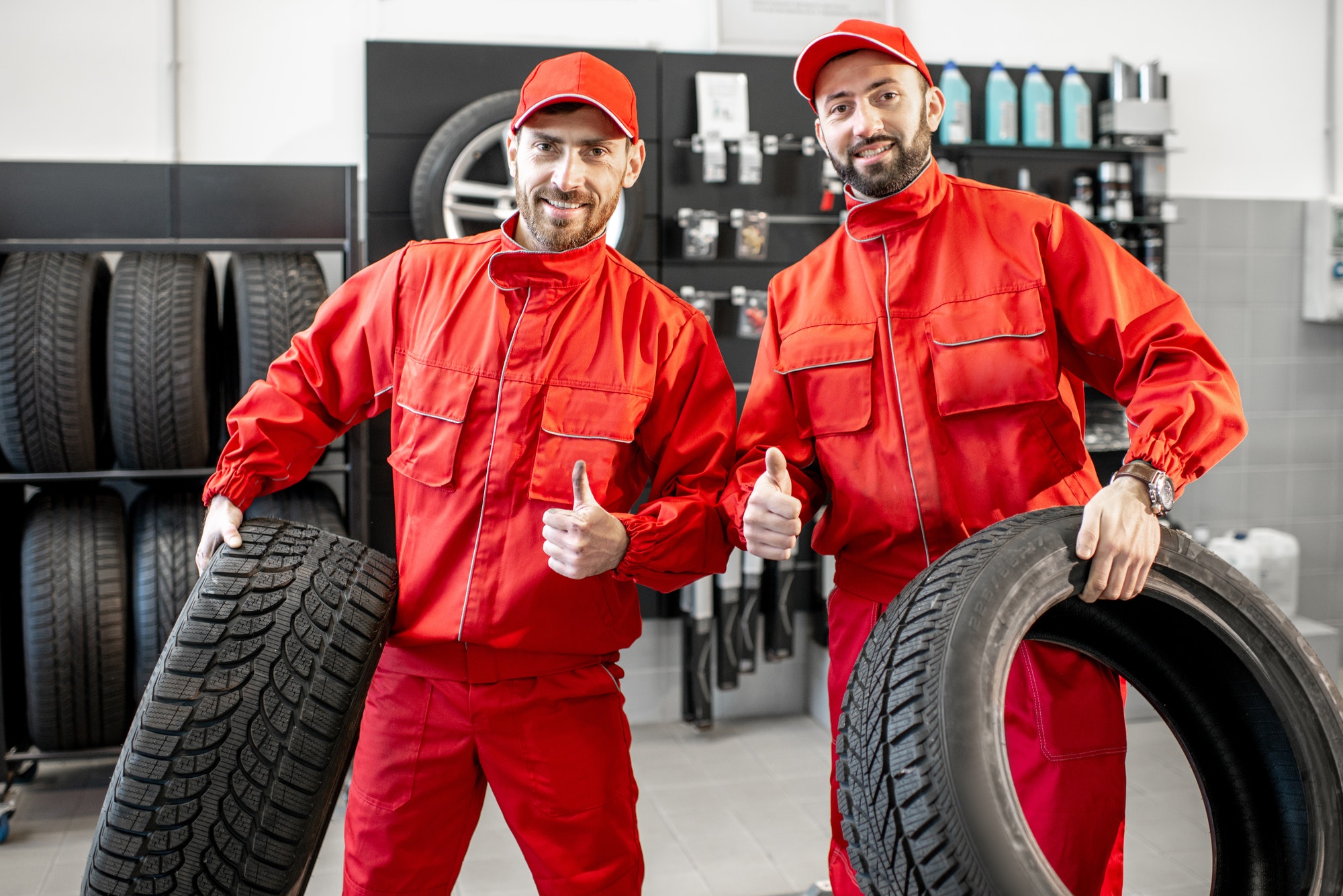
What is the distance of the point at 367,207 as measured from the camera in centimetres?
358

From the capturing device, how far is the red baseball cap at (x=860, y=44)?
1.68m

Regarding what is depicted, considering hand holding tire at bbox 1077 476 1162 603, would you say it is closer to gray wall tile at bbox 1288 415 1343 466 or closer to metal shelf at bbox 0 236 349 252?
metal shelf at bbox 0 236 349 252

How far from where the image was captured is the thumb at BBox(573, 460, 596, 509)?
1548 millimetres

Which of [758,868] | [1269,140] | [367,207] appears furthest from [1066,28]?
[758,868]

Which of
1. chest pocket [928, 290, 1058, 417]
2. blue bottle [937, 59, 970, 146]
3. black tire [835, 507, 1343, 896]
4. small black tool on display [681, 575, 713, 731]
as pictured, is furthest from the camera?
blue bottle [937, 59, 970, 146]

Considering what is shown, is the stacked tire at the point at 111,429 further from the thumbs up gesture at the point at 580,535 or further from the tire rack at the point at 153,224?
the thumbs up gesture at the point at 580,535

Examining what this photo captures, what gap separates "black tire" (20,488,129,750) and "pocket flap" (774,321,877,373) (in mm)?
2284

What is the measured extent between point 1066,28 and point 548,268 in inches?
128

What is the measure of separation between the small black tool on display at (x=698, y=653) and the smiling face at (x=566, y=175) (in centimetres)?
206

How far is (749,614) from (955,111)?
6.50 ft

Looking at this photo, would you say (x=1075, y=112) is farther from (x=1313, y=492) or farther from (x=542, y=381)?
(x=542, y=381)

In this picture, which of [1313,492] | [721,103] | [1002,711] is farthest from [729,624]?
[1313,492]

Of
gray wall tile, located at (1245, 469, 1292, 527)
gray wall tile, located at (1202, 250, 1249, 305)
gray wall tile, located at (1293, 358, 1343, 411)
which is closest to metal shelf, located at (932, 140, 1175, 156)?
gray wall tile, located at (1202, 250, 1249, 305)

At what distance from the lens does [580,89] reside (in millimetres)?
1692
